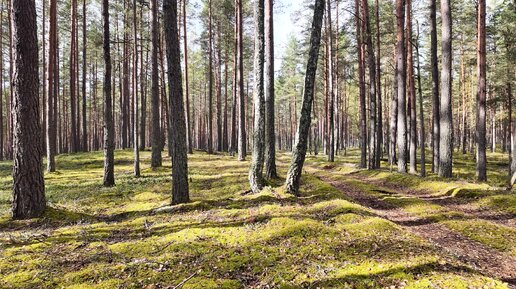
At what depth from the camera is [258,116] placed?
10602 mm

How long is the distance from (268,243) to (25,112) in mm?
6825

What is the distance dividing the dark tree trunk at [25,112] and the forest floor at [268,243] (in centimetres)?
76

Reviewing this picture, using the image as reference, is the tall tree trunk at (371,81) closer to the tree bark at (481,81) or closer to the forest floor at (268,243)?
the tree bark at (481,81)

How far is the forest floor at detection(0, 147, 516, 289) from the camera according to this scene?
180 inches

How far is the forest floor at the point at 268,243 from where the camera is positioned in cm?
458

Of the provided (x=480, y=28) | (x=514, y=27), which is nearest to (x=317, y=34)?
(x=480, y=28)

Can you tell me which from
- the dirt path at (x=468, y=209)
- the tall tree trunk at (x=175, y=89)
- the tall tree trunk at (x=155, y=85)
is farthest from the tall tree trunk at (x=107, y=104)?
the dirt path at (x=468, y=209)

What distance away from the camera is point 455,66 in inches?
1666

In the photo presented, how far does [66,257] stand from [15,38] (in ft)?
18.8

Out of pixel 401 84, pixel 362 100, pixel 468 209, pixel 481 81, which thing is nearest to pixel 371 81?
pixel 401 84

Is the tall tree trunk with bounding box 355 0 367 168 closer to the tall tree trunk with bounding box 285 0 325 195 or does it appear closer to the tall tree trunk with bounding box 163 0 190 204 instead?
the tall tree trunk with bounding box 285 0 325 195

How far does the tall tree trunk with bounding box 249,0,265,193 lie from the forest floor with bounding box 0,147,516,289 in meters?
0.72

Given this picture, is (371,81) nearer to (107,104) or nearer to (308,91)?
(308,91)

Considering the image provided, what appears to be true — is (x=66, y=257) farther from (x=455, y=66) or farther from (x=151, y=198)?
(x=455, y=66)
